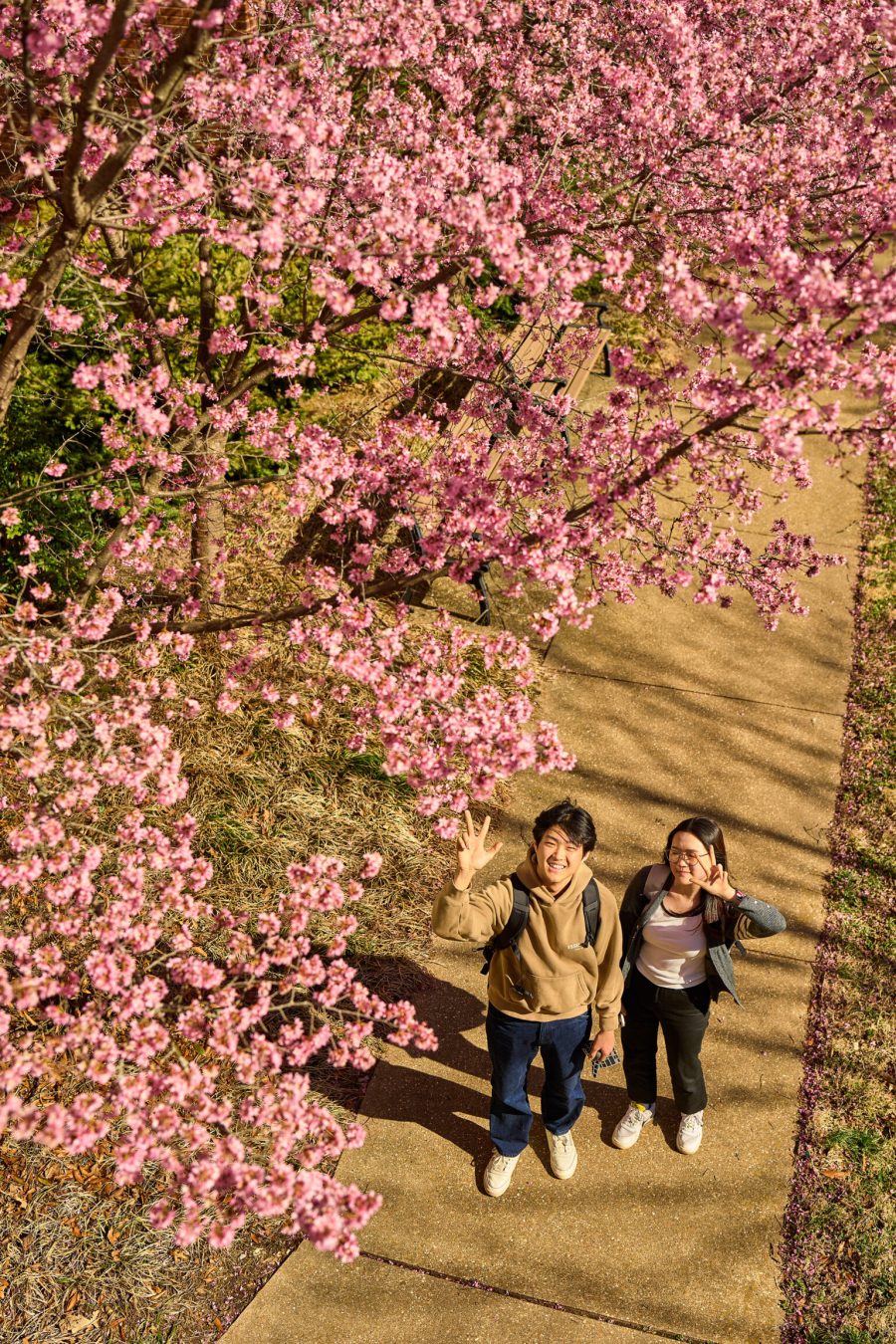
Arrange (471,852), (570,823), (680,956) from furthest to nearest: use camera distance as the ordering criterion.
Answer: (680,956)
(570,823)
(471,852)

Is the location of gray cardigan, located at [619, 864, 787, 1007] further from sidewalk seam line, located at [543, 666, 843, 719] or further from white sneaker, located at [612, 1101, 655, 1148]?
sidewalk seam line, located at [543, 666, 843, 719]

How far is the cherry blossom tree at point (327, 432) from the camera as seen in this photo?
10.8ft

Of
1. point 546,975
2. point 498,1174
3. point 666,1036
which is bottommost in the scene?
point 498,1174

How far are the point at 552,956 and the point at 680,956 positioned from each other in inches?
20.4

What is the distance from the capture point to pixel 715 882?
3848 mm

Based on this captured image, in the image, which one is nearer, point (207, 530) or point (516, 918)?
point (516, 918)

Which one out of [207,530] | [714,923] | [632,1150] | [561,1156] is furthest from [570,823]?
[207,530]

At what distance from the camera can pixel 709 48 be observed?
6.00 metres

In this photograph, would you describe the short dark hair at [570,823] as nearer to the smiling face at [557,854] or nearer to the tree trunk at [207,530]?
the smiling face at [557,854]

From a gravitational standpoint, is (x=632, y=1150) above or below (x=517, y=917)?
below

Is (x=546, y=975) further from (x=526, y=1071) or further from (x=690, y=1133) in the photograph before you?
(x=690, y=1133)

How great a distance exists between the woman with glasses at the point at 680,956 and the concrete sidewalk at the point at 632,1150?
0.22 metres

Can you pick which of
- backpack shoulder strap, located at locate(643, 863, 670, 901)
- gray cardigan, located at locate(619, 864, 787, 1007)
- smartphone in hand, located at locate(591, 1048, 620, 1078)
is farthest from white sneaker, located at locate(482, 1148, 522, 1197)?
backpack shoulder strap, located at locate(643, 863, 670, 901)

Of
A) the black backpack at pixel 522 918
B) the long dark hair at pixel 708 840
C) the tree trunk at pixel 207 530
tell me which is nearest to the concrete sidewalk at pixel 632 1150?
the black backpack at pixel 522 918
